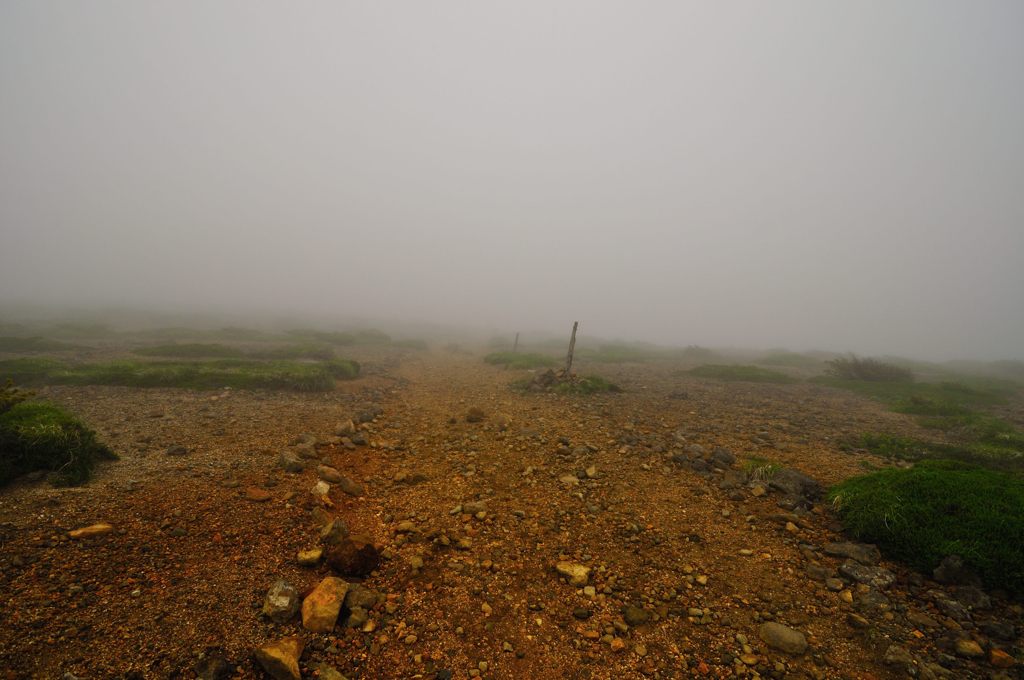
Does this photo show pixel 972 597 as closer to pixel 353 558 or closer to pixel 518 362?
pixel 353 558

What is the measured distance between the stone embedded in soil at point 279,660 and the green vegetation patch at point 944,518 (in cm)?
853

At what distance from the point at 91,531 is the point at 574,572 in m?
7.08

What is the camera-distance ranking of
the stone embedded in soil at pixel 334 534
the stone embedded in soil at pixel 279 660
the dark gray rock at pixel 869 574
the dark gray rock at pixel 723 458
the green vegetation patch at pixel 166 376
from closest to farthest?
the stone embedded in soil at pixel 279 660 < the dark gray rock at pixel 869 574 < the stone embedded in soil at pixel 334 534 < the dark gray rock at pixel 723 458 < the green vegetation patch at pixel 166 376

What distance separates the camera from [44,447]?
689 centimetres

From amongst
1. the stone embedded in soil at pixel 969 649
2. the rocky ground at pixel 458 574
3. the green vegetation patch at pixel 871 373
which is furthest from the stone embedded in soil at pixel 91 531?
the green vegetation patch at pixel 871 373

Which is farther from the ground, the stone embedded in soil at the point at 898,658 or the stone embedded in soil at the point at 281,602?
the stone embedded in soil at the point at 898,658

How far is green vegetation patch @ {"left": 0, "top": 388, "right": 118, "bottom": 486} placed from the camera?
6578 mm

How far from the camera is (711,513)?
7504 mm

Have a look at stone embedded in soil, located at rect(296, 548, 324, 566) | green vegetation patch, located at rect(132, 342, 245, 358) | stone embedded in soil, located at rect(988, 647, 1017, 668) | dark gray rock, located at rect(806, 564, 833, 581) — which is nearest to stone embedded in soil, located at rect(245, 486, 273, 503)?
stone embedded in soil, located at rect(296, 548, 324, 566)

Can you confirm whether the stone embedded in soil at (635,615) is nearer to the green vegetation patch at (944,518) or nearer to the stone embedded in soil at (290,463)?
the green vegetation patch at (944,518)

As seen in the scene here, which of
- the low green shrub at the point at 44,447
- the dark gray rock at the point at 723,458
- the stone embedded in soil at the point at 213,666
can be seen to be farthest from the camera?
the dark gray rock at the point at 723,458

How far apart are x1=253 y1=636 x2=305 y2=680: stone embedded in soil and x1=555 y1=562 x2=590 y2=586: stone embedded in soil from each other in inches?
141

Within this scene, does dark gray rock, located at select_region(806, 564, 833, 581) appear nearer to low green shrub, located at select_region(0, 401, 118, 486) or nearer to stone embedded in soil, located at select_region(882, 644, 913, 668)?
stone embedded in soil, located at select_region(882, 644, 913, 668)

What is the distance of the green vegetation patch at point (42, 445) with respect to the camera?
658cm
